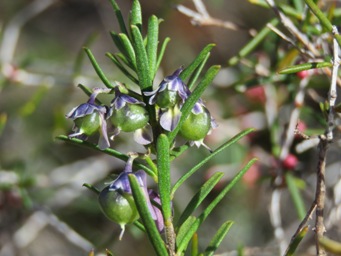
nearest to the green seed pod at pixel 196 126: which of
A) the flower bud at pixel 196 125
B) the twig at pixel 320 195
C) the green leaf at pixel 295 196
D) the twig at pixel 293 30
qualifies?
the flower bud at pixel 196 125

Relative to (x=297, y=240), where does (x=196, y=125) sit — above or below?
above

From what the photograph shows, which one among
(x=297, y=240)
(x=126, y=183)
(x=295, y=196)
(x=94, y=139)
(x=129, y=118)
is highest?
(x=129, y=118)

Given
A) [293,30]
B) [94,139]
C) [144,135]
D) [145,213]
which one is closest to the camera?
[145,213]

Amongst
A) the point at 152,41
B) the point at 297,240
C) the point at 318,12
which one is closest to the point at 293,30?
the point at 318,12

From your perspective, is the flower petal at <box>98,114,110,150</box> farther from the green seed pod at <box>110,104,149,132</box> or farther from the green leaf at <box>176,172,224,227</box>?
the green leaf at <box>176,172,224,227</box>

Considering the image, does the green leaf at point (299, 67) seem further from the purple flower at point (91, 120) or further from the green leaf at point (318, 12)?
the purple flower at point (91, 120)

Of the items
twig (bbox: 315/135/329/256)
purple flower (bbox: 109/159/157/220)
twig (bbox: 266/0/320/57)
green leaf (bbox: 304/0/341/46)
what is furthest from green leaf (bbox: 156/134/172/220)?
twig (bbox: 266/0/320/57)

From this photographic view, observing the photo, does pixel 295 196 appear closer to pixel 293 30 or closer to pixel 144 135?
pixel 293 30
